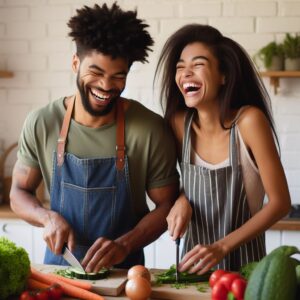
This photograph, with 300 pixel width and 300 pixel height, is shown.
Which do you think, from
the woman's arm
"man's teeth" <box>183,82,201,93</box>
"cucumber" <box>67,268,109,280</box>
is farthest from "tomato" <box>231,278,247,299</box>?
"man's teeth" <box>183,82,201,93</box>

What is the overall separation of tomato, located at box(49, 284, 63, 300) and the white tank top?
23.3 inches

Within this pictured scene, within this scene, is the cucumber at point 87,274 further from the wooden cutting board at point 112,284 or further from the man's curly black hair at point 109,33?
the man's curly black hair at point 109,33

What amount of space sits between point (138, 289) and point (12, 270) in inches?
11.9

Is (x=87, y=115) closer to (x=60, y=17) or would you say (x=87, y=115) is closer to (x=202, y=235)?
(x=202, y=235)

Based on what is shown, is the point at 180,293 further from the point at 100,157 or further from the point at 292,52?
the point at 292,52

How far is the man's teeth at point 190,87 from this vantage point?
169cm

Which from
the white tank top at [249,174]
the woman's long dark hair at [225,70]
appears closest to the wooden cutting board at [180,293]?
the white tank top at [249,174]

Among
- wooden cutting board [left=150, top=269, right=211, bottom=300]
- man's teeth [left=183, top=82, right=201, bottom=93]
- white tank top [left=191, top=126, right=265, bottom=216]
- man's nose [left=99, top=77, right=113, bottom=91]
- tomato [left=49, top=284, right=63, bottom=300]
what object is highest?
man's nose [left=99, top=77, right=113, bottom=91]

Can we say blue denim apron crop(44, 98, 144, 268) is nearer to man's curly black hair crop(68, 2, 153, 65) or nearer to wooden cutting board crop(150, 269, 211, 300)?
man's curly black hair crop(68, 2, 153, 65)

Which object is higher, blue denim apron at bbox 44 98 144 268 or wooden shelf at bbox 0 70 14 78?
wooden shelf at bbox 0 70 14 78

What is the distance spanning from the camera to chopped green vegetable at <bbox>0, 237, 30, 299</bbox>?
1385mm

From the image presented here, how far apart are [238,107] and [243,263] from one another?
470 mm

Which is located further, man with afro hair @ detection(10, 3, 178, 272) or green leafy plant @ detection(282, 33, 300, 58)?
green leafy plant @ detection(282, 33, 300, 58)

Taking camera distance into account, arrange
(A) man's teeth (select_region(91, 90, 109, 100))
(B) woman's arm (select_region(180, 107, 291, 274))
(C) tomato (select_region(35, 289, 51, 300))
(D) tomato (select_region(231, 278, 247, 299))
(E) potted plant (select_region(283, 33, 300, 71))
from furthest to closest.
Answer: (E) potted plant (select_region(283, 33, 300, 71))
(A) man's teeth (select_region(91, 90, 109, 100))
(B) woman's arm (select_region(180, 107, 291, 274))
(C) tomato (select_region(35, 289, 51, 300))
(D) tomato (select_region(231, 278, 247, 299))
